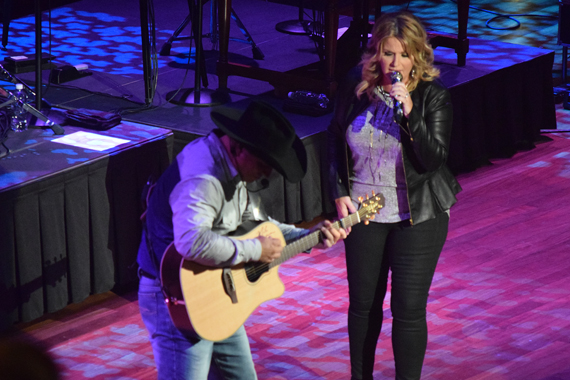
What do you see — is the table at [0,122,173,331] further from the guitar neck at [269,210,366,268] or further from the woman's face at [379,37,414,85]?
the woman's face at [379,37,414,85]

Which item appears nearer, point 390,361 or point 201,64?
point 390,361

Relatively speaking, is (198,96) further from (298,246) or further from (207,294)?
(207,294)

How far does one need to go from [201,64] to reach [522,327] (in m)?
2.63

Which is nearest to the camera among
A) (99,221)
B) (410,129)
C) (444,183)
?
(410,129)

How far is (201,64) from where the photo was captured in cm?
514

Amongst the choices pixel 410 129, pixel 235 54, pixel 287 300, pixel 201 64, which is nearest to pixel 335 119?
pixel 410 129

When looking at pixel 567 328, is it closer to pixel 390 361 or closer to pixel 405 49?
pixel 390 361

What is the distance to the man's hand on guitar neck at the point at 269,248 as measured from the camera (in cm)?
226

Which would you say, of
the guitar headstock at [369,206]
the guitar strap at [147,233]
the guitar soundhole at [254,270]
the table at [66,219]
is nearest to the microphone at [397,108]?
the guitar headstock at [369,206]

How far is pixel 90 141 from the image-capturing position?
4.25 m

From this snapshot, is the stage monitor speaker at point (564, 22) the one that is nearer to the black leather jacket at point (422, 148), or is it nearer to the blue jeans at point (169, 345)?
the black leather jacket at point (422, 148)

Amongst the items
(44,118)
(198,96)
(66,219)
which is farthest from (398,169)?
(198,96)

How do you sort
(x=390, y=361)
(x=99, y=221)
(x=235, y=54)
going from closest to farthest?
(x=390, y=361), (x=99, y=221), (x=235, y=54)

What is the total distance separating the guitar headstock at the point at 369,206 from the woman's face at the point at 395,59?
395mm
